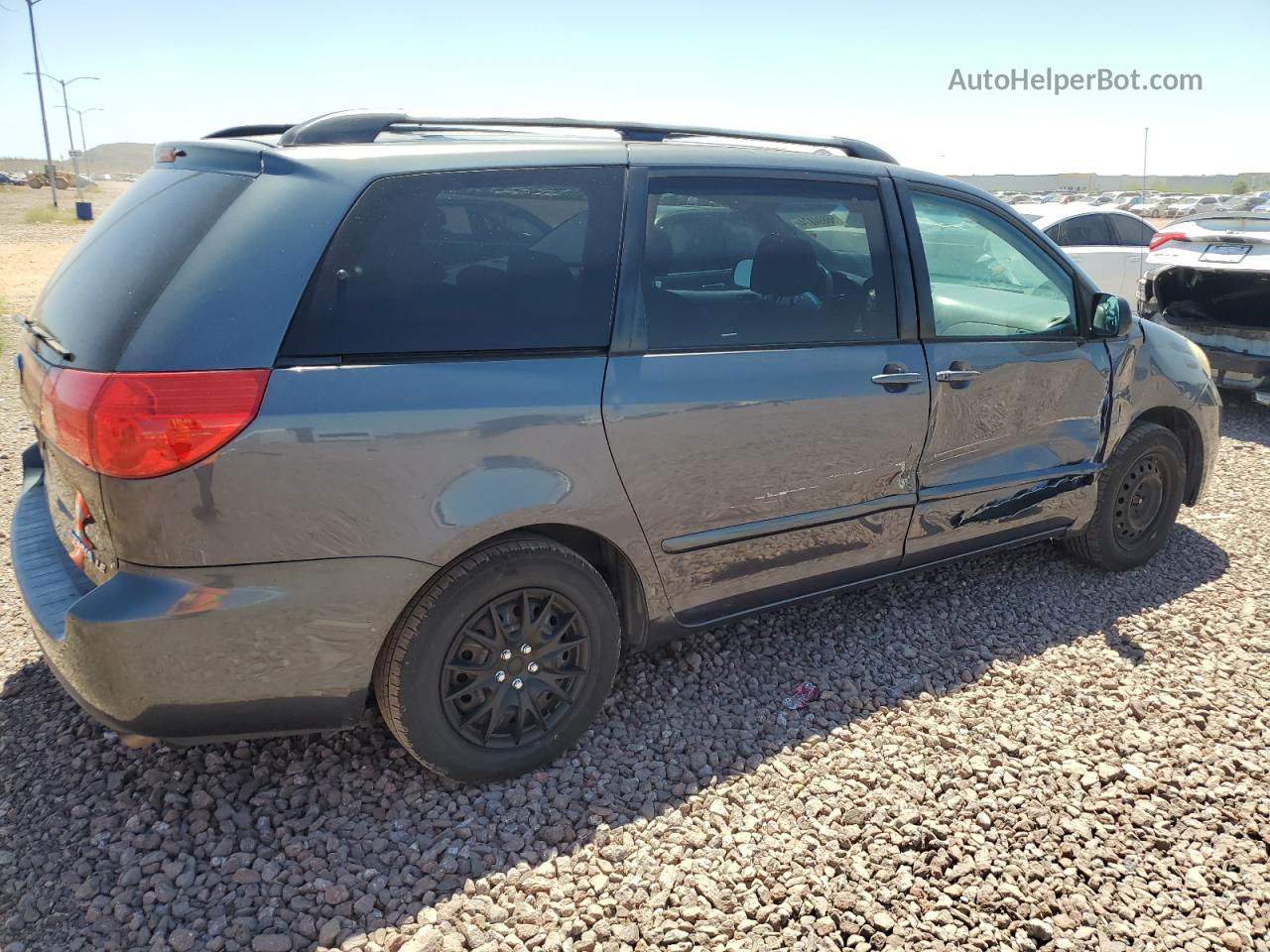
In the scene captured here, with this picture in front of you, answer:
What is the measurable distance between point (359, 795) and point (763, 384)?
5.86 ft

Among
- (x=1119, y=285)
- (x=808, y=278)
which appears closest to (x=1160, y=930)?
(x=808, y=278)

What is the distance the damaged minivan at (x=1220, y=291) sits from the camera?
23.4 feet

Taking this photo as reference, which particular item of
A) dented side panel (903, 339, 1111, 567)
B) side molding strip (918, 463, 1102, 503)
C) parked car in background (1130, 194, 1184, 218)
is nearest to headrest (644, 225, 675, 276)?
dented side panel (903, 339, 1111, 567)

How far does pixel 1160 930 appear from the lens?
2.42 metres

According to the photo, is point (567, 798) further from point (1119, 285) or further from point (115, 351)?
point (1119, 285)

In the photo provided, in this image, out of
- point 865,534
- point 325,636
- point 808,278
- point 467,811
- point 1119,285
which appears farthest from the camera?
point 1119,285

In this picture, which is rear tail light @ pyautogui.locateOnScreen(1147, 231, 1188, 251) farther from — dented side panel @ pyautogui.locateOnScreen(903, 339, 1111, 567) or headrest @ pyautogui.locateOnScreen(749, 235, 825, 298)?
headrest @ pyautogui.locateOnScreen(749, 235, 825, 298)

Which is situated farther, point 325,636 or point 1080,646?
point 1080,646

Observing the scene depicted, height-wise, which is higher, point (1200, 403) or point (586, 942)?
point (1200, 403)

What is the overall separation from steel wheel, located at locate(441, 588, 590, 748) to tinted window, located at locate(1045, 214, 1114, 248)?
10215 millimetres

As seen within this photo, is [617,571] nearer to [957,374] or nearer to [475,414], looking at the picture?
[475,414]

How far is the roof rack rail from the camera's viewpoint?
269 centimetres

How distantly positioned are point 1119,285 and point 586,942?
10849 millimetres

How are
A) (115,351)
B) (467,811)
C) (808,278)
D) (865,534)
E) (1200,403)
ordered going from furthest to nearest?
Result: (1200,403) < (865,534) < (808,278) < (467,811) < (115,351)
